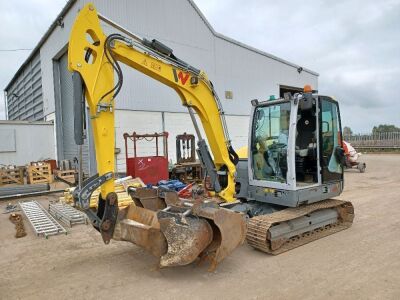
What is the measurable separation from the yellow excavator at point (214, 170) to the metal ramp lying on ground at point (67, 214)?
7.54ft

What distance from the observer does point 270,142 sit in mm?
5379

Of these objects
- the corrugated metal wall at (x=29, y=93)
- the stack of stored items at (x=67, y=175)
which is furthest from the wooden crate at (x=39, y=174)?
the corrugated metal wall at (x=29, y=93)

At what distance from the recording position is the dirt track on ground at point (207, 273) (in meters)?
3.44

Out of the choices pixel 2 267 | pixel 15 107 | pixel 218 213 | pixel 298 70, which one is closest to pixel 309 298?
pixel 218 213

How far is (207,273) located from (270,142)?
99.2 inches

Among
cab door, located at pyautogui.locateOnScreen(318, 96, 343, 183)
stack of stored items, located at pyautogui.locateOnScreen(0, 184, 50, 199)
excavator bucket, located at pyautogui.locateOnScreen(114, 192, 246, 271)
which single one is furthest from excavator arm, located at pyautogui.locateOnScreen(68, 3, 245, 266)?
stack of stored items, located at pyautogui.locateOnScreen(0, 184, 50, 199)

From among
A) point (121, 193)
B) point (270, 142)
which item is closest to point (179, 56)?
point (121, 193)

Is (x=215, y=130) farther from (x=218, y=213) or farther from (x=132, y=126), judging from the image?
(x=132, y=126)

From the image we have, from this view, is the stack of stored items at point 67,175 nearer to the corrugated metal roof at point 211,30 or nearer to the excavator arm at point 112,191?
the corrugated metal roof at point 211,30

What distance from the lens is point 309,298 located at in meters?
3.26

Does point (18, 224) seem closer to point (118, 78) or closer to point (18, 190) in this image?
point (18, 190)

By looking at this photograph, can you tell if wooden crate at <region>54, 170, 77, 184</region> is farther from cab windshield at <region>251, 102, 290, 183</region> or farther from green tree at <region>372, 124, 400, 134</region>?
green tree at <region>372, 124, 400, 134</region>

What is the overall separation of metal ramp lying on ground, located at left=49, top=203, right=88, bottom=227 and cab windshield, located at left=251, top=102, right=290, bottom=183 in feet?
12.7

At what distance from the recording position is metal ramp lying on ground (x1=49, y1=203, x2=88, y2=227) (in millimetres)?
6500
